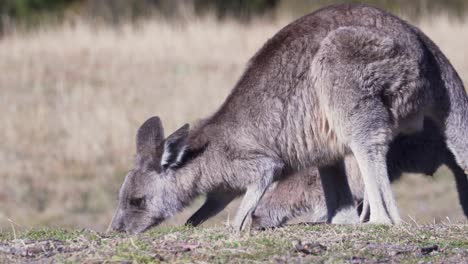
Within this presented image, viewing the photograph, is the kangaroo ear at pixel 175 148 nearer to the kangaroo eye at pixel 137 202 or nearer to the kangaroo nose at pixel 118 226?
the kangaroo eye at pixel 137 202

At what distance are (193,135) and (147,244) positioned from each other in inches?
98.1

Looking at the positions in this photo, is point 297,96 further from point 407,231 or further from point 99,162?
point 99,162

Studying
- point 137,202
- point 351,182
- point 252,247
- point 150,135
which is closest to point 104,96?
point 351,182

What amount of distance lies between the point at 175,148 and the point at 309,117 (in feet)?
3.48

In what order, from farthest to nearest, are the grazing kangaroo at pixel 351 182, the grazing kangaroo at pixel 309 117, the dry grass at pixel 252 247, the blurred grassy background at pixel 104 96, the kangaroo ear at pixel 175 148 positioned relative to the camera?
1. the blurred grassy background at pixel 104 96
2. the grazing kangaroo at pixel 351 182
3. the kangaroo ear at pixel 175 148
4. the grazing kangaroo at pixel 309 117
5. the dry grass at pixel 252 247

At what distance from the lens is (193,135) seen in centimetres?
830

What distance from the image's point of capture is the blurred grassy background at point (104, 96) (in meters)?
13.7

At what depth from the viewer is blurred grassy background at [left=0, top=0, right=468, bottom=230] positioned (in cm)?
1367

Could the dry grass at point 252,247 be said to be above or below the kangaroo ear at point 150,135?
below

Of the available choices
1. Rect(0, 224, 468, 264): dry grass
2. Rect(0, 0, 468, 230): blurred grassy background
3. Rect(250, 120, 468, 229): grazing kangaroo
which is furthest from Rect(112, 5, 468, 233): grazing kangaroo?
Rect(0, 0, 468, 230): blurred grassy background

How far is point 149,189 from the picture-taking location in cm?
814

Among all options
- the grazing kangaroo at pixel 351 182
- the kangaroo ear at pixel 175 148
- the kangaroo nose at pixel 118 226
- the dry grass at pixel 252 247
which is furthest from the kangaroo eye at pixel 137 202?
the dry grass at pixel 252 247

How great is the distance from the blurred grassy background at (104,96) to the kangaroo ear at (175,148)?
4412mm

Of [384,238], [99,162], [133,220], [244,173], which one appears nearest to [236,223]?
[244,173]
